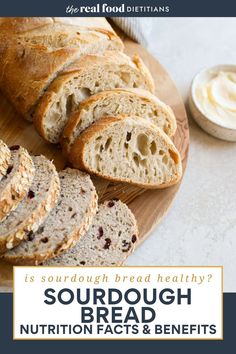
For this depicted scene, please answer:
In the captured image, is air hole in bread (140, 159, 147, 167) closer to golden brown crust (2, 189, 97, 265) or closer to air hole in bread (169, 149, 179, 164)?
air hole in bread (169, 149, 179, 164)

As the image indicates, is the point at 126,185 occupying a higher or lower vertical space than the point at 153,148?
lower

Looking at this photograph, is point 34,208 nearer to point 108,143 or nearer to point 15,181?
point 15,181

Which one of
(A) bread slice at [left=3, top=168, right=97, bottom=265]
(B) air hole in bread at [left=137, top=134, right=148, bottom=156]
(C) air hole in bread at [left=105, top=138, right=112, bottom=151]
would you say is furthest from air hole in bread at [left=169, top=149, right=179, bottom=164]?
(A) bread slice at [left=3, top=168, right=97, bottom=265]

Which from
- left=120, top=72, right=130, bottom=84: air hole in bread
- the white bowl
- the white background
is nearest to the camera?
the white background

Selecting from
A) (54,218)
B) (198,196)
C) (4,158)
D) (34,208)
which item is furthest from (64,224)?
(198,196)

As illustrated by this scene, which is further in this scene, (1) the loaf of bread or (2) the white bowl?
(2) the white bowl

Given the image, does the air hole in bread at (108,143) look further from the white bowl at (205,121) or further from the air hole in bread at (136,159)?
the white bowl at (205,121)

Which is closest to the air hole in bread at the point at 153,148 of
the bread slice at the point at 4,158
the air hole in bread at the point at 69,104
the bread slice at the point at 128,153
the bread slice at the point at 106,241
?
the bread slice at the point at 128,153
